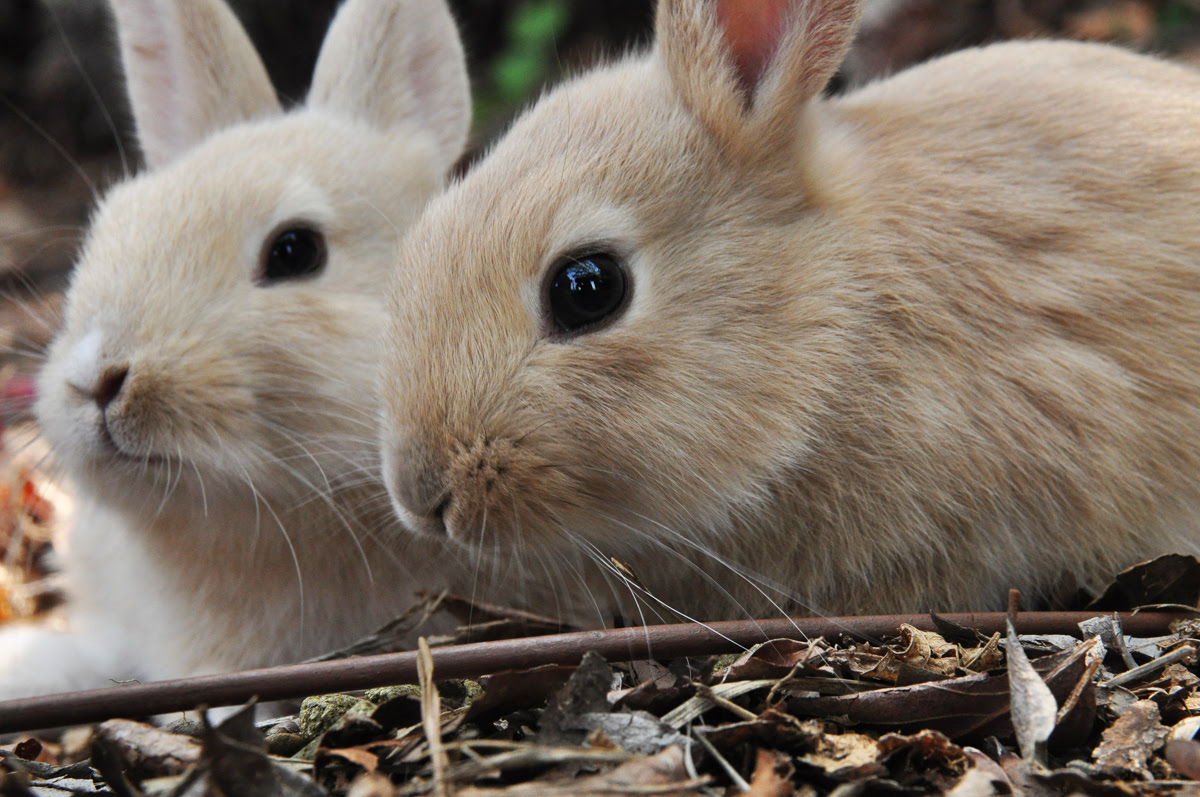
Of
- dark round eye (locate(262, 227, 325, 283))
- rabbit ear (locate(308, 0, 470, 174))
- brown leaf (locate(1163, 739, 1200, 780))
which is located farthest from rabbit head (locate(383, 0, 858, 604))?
rabbit ear (locate(308, 0, 470, 174))

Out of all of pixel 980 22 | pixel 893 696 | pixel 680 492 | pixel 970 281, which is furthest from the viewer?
pixel 980 22

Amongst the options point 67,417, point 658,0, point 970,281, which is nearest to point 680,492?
point 970,281

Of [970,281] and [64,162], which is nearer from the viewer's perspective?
[970,281]

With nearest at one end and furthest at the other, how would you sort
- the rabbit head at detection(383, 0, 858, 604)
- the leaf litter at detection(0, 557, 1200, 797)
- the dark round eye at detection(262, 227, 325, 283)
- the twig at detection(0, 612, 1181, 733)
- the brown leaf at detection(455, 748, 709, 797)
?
the brown leaf at detection(455, 748, 709, 797), the leaf litter at detection(0, 557, 1200, 797), the twig at detection(0, 612, 1181, 733), the rabbit head at detection(383, 0, 858, 604), the dark round eye at detection(262, 227, 325, 283)

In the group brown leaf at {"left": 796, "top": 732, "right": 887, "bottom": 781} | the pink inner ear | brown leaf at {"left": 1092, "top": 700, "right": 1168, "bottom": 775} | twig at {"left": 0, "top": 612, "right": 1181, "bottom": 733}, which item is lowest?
brown leaf at {"left": 1092, "top": 700, "right": 1168, "bottom": 775}

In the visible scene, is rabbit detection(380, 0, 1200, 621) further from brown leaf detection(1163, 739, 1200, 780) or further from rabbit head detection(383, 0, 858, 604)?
brown leaf detection(1163, 739, 1200, 780)

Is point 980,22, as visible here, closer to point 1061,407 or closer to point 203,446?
point 1061,407
